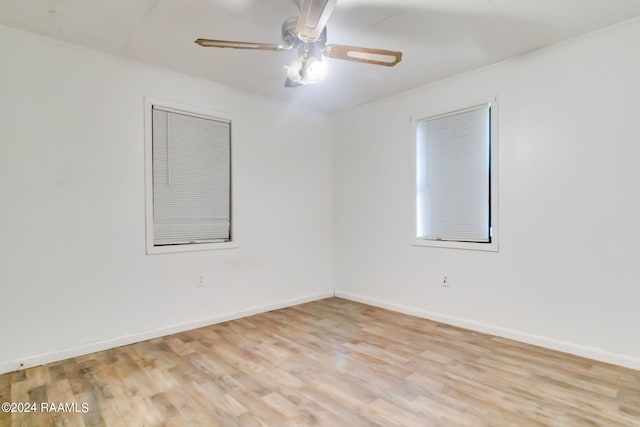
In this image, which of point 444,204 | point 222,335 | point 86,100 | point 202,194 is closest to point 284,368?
point 222,335

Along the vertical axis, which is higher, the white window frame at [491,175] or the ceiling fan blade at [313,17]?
the ceiling fan blade at [313,17]

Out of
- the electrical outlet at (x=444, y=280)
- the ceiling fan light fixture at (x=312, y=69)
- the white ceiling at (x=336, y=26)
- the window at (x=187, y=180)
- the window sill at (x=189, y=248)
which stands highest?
the white ceiling at (x=336, y=26)

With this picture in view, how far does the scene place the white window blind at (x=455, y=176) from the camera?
3.37 meters

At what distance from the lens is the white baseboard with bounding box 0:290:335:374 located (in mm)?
2541

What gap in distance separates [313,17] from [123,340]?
3.02 m

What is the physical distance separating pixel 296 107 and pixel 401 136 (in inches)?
55.9

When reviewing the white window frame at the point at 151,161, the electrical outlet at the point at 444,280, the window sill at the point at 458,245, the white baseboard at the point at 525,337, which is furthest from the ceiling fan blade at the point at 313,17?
the white baseboard at the point at 525,337

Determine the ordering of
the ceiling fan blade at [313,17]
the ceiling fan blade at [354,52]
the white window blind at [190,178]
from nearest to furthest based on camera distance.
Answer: the ceiling fan blade at [313,17] → the ceiling fan blade at [354,52] → the white window blind at [190,178]

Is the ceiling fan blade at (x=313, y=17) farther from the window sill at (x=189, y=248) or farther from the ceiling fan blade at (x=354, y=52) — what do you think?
the window sill at (x=189, y=248)

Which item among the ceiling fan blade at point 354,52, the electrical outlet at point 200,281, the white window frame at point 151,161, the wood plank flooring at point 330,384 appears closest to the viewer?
the wood plank flooring at point 330,384

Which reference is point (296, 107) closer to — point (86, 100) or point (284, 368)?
point (86, 100)

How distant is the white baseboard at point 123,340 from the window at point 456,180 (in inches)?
81.1

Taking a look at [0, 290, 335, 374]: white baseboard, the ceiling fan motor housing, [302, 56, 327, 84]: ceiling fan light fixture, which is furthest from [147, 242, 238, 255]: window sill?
the ceiling fan motor housing

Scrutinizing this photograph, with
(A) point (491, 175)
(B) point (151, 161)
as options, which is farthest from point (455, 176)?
(B) point (151, 161)
